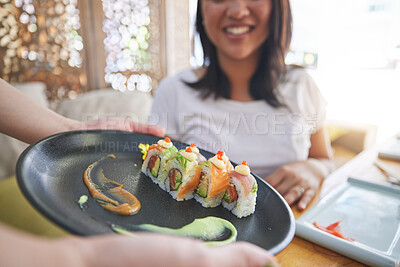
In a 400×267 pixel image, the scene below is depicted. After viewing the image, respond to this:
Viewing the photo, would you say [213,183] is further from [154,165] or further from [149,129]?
[149,129]

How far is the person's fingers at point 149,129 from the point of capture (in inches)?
52.2

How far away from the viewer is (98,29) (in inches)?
138

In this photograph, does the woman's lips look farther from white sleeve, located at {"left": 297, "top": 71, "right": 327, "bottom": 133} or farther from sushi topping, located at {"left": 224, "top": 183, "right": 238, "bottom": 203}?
sushi topping, located at {"left": 224, "top": 183, "right": 238, "bottom": 203}

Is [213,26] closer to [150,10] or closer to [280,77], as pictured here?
[280,77]

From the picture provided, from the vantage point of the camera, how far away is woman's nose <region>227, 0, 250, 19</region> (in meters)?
1.56

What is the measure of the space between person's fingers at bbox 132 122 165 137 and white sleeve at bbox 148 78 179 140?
21.5 inches

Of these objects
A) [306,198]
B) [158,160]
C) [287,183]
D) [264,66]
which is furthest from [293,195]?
[264,66]

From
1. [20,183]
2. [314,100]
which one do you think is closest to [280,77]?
[314,100]

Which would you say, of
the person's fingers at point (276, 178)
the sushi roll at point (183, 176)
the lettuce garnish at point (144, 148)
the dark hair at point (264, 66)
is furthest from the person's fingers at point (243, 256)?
the dark hair at point (264, 66)

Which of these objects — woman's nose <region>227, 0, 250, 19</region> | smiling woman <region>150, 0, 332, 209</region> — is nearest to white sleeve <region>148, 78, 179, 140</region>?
smiling woman <region>150, 0, 332, 209</region>

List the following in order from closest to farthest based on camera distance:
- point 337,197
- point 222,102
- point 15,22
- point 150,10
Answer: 1. point 337,197
2. point 222,102
3. point 15,22
4. point 150,10

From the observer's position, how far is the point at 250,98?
183cm

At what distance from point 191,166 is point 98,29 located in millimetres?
3185

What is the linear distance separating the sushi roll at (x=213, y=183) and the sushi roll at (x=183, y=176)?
0.12 feet
